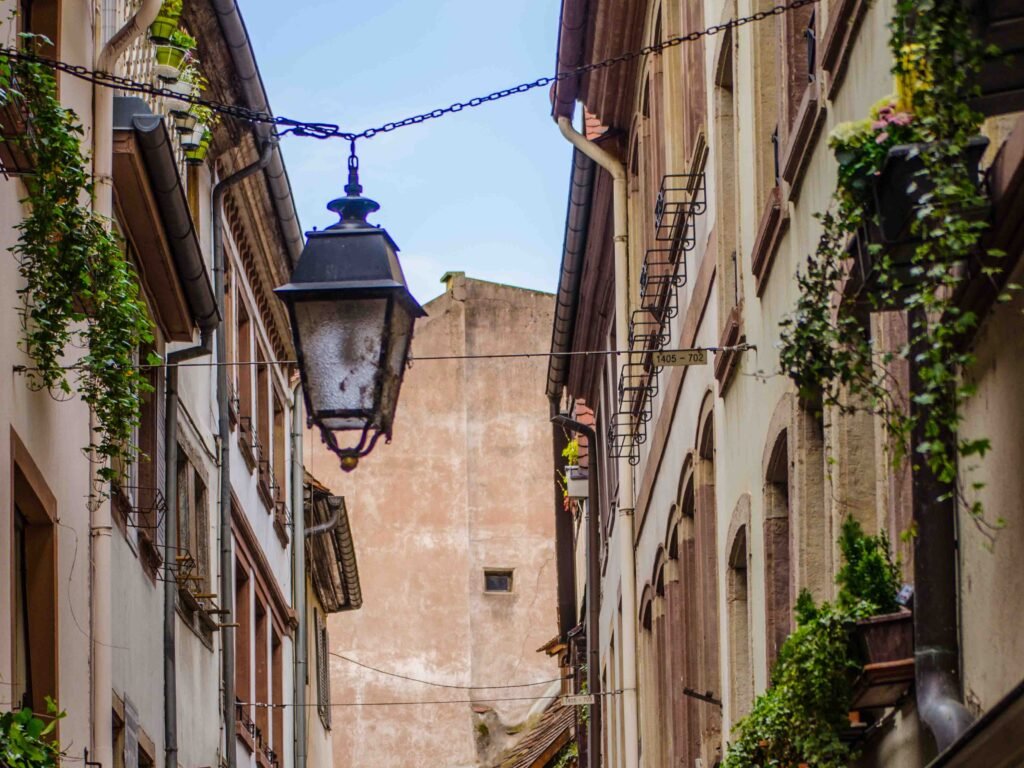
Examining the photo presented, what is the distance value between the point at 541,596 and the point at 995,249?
137 feet

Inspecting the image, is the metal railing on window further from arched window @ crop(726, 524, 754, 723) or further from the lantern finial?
the lantern finial

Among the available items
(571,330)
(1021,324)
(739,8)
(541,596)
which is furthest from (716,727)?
(541,596)

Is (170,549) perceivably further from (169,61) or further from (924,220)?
(924,220)

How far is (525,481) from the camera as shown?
47531 millimetres

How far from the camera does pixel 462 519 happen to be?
155 feet

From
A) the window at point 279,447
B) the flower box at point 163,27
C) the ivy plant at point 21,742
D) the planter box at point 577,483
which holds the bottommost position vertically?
the ivy plant at point 21,742

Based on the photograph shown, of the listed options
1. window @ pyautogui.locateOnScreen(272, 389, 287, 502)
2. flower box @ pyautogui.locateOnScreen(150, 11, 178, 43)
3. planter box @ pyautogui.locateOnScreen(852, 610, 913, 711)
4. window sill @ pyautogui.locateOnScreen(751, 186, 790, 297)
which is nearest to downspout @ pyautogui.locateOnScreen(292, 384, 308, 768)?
window @ pyautogui.locateOnScreen(272, 389, 287, 502)

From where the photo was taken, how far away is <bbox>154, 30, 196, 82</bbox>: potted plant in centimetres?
1636

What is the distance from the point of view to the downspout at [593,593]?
2753cm

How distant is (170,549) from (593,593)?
34.6ft

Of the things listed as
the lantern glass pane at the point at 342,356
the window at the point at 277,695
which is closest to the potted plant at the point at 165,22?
the lantern glass pane at the point at 342,356

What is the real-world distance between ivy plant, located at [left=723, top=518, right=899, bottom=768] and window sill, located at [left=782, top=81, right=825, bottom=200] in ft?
6.14

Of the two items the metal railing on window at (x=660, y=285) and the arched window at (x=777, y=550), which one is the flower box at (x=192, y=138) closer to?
the metal railing on window at (x=660, y=285)

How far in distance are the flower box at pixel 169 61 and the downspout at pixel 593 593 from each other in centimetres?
1074
